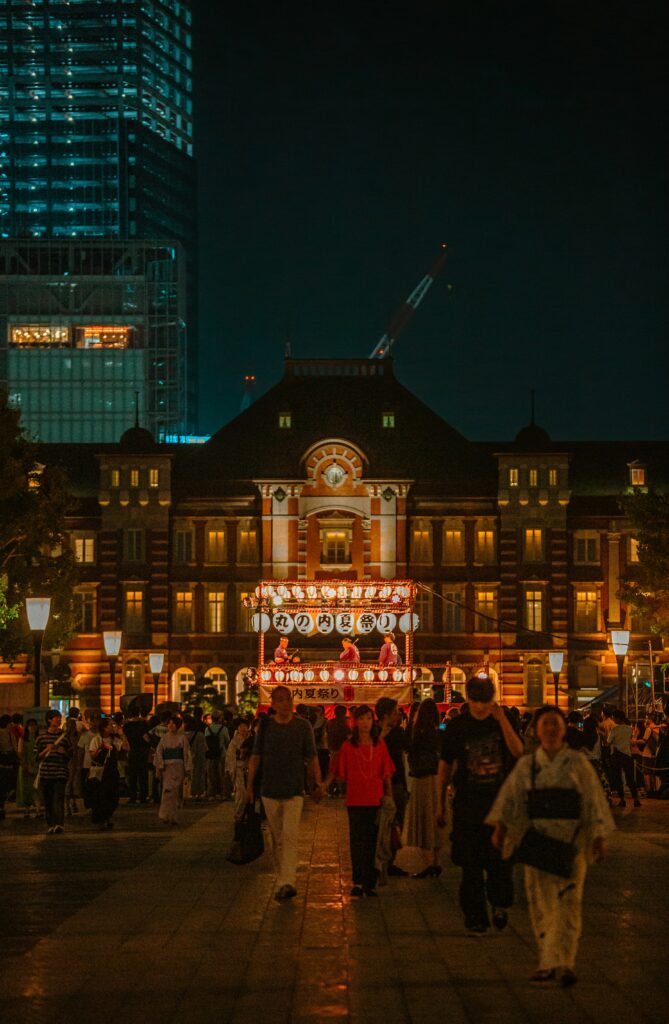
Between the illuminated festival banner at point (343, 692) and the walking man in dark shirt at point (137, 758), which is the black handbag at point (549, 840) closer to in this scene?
the walking man in dark shirt at point (137, 758)

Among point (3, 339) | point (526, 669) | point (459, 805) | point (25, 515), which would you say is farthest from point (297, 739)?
point (3, 339)

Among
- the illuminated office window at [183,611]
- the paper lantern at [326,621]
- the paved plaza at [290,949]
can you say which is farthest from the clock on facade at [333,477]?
the paved plaza at [290,949]

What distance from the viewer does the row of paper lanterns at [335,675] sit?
121ft

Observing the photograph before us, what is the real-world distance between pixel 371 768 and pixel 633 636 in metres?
53.0

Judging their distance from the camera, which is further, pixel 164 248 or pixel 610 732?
pixel 164 248

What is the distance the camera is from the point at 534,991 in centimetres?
1004

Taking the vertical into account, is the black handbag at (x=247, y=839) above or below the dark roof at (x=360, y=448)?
below

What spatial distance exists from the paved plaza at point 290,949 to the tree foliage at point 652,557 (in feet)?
97.2

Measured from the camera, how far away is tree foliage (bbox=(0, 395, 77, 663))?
129 feet

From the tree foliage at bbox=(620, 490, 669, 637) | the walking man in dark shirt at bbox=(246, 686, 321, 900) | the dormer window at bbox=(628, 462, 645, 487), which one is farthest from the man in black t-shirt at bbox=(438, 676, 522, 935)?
the dormer window at bbox=(628, 462, 645, 487)

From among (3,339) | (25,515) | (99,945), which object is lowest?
(99,945)

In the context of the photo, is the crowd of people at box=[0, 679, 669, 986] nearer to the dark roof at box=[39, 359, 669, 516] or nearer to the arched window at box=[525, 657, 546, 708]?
the arched window at box=[525, 657, 546, 708]

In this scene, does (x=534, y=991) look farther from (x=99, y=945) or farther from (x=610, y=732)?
(x=610, y=732)

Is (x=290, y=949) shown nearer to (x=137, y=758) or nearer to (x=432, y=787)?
(x=432, y=787)
